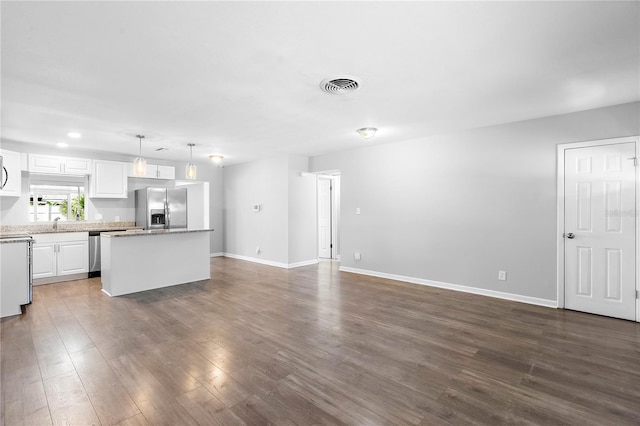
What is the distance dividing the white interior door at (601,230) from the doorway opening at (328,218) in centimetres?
492

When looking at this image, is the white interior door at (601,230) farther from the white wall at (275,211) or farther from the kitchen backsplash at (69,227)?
the kitchen backsplash at (69,227)

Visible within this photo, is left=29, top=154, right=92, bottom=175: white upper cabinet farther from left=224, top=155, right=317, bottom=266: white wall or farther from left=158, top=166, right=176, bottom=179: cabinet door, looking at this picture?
left=224, top=155, right=317, bottom=266: white wall

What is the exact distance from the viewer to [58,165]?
5.60 metres

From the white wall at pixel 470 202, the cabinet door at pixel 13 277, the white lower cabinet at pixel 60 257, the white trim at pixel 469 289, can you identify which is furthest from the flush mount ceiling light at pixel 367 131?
the white lower cabinet at pixel 60 257

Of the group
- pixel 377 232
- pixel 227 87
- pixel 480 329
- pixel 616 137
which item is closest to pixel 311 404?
pixel 480 329

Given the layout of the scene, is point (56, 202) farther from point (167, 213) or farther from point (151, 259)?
point (151, 259)

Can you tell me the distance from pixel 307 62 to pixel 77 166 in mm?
5560

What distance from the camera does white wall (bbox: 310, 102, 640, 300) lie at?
399 centimetres

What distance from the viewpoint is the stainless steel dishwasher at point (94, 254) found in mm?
5746

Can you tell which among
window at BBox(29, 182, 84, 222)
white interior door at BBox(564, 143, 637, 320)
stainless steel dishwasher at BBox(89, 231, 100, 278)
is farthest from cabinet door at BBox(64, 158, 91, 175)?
white interior door at BBox(564, 143, 637, 320)

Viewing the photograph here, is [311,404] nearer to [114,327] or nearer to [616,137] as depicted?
[114,327]

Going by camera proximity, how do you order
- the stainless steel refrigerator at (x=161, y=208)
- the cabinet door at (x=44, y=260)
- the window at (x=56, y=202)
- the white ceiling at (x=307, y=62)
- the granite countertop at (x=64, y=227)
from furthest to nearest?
the stainless steel refrigerator at (x=161, y=208) < the window at (x=56, y=202) < the granite countertop at (x=64, y=227) < the cabinet door at (x=44, y=260) < the white ceiling at (x=307, y=62)

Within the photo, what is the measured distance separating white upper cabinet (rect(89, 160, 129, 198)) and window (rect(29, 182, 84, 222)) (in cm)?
34

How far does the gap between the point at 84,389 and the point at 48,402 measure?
19 centimetres
